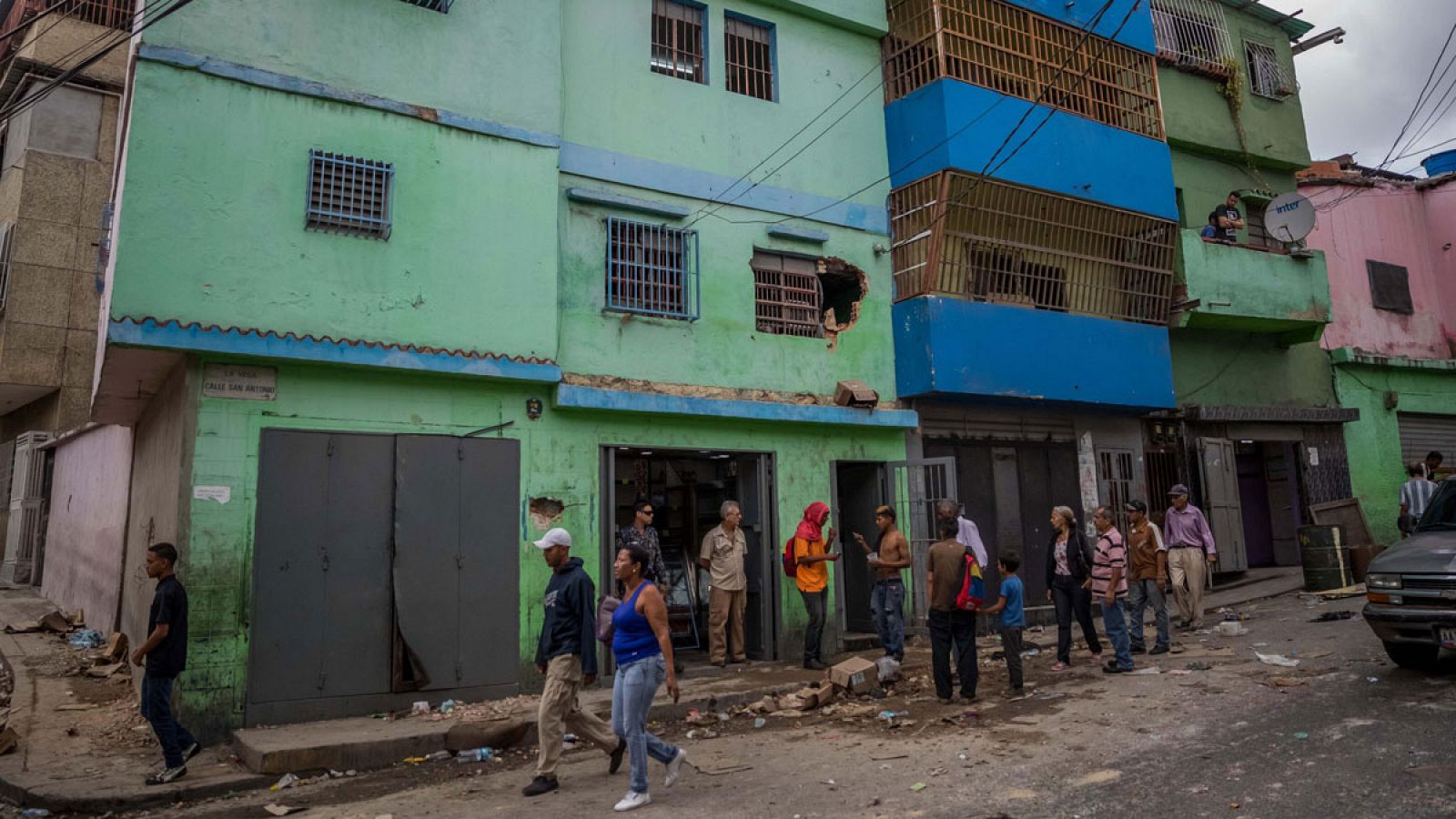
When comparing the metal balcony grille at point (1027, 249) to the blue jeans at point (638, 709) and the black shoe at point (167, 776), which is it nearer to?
the blue jeans at point (638, 709)

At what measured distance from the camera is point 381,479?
8.85 m

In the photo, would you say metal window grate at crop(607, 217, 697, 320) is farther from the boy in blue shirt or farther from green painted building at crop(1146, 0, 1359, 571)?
green painted building at crop(1146, 0, 1359, 571)

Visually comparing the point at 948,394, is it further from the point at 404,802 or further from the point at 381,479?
the point at 404,802

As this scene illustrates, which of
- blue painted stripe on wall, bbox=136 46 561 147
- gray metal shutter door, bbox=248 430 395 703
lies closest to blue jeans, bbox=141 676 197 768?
gray metal shutter door, bbox=248 430 395 703

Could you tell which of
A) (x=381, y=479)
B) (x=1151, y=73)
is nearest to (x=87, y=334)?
(x=381, y=479)

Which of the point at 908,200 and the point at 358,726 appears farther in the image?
the point at 908,200

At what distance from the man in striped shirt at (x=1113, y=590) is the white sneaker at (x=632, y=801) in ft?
18.0

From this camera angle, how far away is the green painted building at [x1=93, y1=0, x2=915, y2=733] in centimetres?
808

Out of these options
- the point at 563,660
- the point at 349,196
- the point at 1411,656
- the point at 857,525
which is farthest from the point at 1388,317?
the point at 349,196

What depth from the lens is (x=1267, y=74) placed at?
1861 centimetres

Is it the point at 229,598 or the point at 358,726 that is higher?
the point at 229,598

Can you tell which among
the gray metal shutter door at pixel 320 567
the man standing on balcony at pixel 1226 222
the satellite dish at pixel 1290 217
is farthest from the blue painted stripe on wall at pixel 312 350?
the satellite dish at pixel 1290 217

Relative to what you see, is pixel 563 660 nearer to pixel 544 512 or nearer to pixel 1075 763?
pixel 1075 763

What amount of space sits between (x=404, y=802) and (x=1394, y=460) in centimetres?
2035
